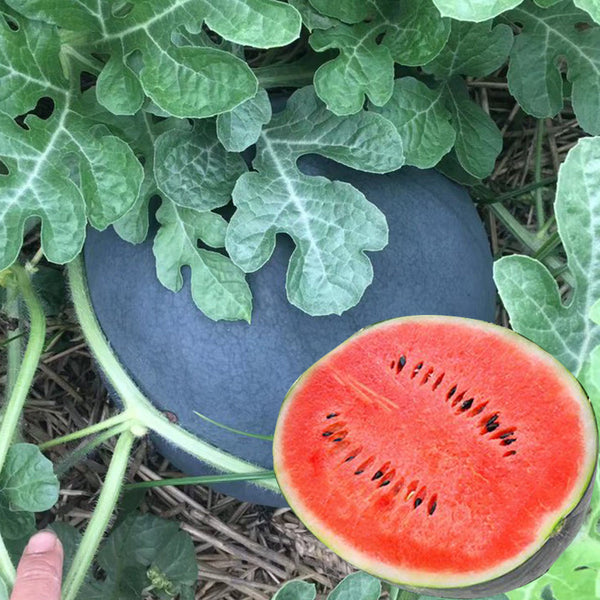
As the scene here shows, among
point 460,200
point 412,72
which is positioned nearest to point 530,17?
point 412,72

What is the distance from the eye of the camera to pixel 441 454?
1017 millimetres

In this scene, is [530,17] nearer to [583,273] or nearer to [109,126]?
[583,273]

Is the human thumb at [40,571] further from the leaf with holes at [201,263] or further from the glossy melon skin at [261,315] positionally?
the leaf with holes at [201,263]

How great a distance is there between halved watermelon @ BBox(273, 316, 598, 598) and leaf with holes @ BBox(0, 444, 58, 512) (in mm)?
398

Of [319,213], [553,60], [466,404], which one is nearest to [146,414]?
[319,213]

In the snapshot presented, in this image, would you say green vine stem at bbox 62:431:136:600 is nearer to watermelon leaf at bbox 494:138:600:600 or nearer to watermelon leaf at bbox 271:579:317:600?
watermelon leaf at bbox 271:579:317:600

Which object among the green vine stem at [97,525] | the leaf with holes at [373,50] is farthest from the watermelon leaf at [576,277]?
the green vine stem at [97,525]

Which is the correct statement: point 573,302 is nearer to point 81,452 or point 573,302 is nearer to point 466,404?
point 466,404

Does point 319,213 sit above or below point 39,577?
above

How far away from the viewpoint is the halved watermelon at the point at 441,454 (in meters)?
0.99

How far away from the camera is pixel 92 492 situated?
1739mm

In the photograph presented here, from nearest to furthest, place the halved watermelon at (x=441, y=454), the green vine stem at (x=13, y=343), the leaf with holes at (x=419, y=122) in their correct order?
the halved watermelon at (x=441, y=454), the leaf with holes at (x=419, y=122), the green vine stem at (x=13, y=343)

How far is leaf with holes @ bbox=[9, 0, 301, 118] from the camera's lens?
1070 millimetres

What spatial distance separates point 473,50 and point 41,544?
0.94 meters
